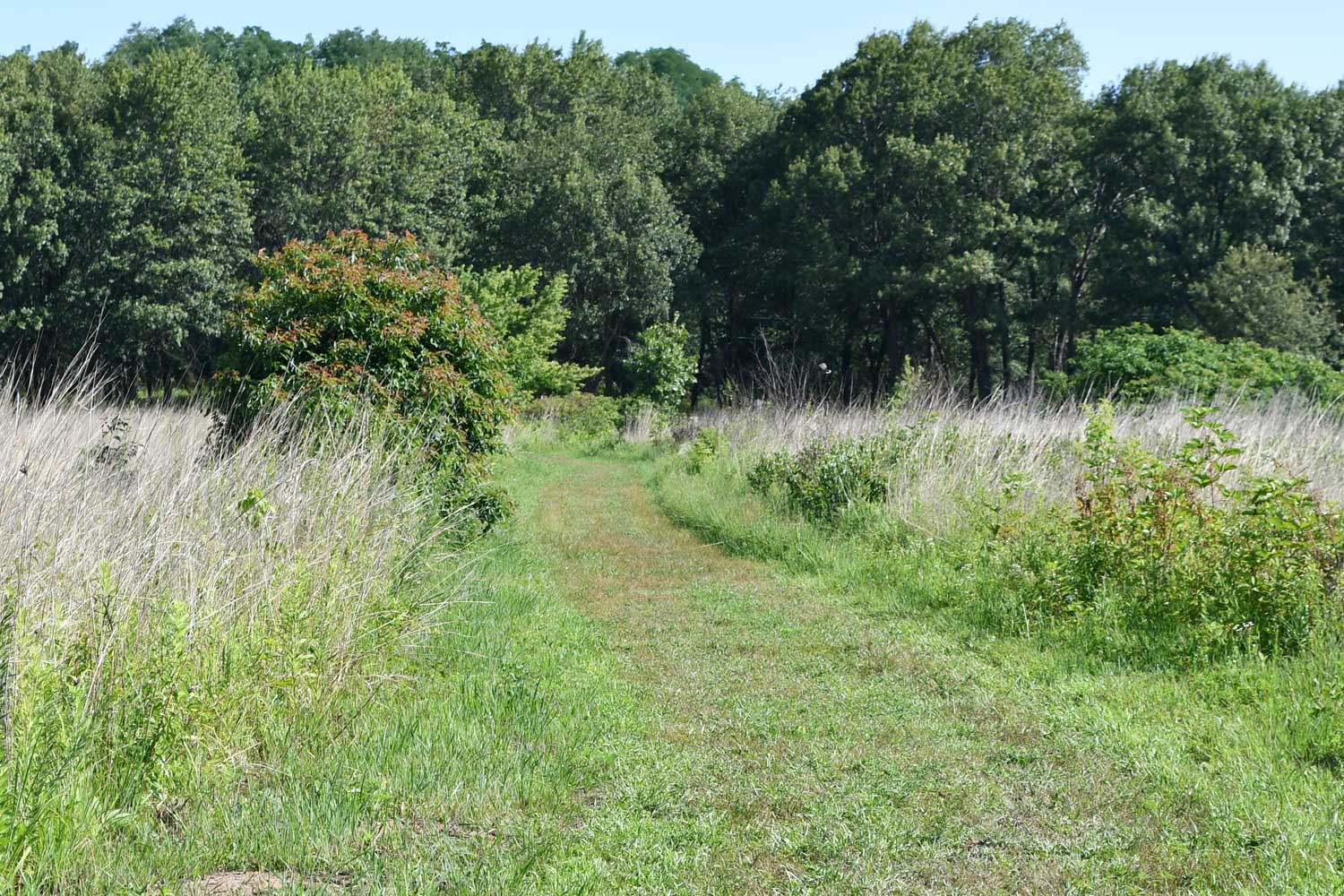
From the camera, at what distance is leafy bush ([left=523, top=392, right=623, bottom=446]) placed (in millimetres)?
27922

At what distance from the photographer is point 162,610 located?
14.5ft

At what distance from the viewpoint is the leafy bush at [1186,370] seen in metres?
17.4

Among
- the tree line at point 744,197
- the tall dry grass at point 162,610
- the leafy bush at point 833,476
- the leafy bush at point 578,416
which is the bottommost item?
the leafy bush at point 578,416

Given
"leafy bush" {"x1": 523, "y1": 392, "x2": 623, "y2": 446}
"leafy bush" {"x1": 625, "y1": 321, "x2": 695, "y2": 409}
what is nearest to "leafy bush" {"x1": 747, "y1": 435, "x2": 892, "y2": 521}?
"leafy bush" {"x1": 523, "y1": 392, "x2": 623, "y2": 446}

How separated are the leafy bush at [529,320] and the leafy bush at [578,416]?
27.8 inches

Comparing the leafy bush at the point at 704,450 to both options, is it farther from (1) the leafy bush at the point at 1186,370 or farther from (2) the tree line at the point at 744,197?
(2) the tree line at the point at 744,197

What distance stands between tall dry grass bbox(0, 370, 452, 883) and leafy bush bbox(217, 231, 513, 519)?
1814 mm

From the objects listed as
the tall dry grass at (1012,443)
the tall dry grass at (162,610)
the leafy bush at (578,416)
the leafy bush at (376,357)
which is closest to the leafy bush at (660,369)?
the leafy bush at (578,416)

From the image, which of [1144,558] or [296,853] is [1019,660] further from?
[296,853]

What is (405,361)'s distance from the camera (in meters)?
9.58

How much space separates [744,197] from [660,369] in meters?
17.4

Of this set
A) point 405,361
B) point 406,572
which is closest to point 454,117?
point 405,361

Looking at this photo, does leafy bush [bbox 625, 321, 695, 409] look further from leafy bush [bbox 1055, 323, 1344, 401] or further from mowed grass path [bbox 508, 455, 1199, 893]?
mowed grass path [bbox 508, 455, 1199, 893]

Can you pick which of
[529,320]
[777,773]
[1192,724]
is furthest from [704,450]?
[529,320]
